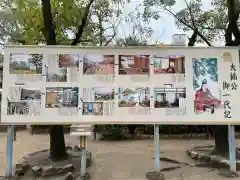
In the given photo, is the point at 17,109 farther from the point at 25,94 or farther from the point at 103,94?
the point at 103,94

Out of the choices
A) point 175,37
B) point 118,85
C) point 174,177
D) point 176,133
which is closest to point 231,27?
point 175,37

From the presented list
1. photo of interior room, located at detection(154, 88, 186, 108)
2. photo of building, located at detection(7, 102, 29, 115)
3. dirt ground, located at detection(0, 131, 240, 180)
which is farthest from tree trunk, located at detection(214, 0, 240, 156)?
photo of building, located at detection(7, 102, 29, 115)

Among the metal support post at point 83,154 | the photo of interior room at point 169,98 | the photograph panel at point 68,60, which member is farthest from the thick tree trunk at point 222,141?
the photograph panel at point 68,60

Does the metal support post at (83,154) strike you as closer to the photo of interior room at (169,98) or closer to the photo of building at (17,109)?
the photo of building at (17,109)

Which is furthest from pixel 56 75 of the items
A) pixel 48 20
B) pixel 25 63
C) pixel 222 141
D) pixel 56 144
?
pixel 222 141

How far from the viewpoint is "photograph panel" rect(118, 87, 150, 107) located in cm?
581

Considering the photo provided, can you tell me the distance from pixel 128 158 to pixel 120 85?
8.80 ft

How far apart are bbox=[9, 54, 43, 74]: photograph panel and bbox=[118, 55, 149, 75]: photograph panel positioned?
156 cm

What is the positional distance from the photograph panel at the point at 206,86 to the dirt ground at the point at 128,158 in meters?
1.36

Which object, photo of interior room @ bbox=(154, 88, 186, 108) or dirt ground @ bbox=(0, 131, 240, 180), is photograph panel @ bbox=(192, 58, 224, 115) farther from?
dirt ground @ bbox=(0, 131, 240, 180)

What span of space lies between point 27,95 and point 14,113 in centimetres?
42

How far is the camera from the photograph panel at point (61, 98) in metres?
5.77

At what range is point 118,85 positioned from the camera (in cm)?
583

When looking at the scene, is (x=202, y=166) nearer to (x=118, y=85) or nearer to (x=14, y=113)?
(x=118, y=85)
